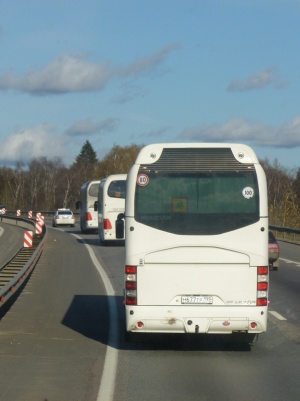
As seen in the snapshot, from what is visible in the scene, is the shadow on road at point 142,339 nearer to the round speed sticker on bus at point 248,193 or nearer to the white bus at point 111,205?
the round speed sticker on bus at point 248,193

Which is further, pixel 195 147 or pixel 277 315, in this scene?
pixel 277 315

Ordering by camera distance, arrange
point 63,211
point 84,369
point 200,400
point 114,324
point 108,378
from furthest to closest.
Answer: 1. point 63,211
2. point 114,324
3. point 84,369
4. point 108,378
5. point 200,400

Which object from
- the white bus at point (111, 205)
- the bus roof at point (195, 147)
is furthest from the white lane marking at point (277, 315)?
the white bus at point (111, 205)

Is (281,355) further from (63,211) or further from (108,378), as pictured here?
(63,211)

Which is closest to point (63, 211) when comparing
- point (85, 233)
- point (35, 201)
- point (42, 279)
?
point (85, 233)

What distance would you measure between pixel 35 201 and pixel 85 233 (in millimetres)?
105816

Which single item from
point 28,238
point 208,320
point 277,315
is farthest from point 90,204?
point 208,320

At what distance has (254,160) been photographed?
1221cm

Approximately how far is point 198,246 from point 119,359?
74.8 inches

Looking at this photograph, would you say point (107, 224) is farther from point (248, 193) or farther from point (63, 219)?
point (63, 219)

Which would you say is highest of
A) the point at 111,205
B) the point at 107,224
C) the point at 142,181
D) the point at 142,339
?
the point at 142,181

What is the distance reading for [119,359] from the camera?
1165 cm

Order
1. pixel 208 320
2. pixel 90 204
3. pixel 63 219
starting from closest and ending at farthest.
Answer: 1. pixel 208 320
2. pixel 90 204
3. pixel 63 219

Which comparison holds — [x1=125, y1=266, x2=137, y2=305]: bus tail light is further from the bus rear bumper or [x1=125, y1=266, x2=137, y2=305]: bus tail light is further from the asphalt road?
the asphalt road
